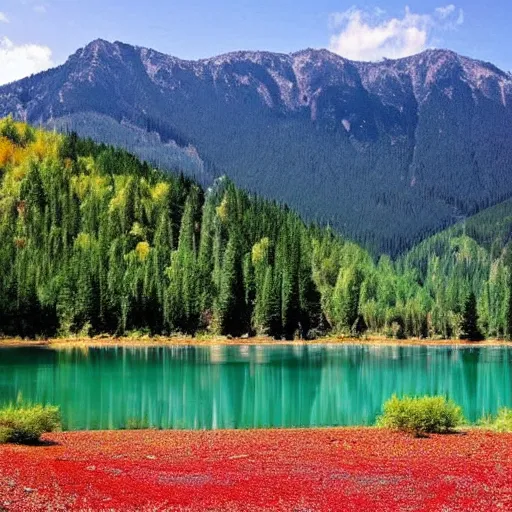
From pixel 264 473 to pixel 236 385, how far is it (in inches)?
1820

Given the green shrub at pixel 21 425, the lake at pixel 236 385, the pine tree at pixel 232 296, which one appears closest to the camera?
the green shrub at pixel 21 425

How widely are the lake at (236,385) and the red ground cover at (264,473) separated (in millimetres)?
13621

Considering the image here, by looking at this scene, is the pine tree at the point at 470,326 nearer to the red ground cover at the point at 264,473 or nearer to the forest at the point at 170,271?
the forest at the point at 170,271

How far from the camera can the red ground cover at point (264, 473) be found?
59.4 feet

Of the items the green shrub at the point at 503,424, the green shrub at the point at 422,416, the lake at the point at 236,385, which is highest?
the green shrub at the point at 422,416

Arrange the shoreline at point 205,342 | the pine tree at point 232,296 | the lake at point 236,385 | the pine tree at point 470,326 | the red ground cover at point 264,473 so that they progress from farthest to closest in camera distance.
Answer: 1. the pine tree at point 470,326
2. the pine tree at point 232,296
3. the shoreline at point 205,342
4. the lake at point 236,385
5. the red ground cover at point 264,473

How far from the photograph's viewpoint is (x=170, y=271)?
161 metres

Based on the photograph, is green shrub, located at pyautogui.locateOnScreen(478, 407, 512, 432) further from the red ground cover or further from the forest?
the forest

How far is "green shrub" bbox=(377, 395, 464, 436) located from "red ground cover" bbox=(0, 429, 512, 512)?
123 centimetres

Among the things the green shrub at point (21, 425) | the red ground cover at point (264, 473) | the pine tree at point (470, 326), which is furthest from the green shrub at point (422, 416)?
the pine tree at point (470, 326)

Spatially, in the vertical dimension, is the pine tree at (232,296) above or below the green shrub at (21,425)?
above

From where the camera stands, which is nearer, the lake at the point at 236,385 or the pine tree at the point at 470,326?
the lake at the point at 236,385

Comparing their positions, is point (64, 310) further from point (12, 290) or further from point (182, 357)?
point (182, 357)

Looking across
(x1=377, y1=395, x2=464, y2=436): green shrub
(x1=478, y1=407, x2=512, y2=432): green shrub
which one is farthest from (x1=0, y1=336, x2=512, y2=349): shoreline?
(x1=377, y1=395, x2=464, y2=436): green shrub
